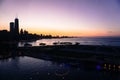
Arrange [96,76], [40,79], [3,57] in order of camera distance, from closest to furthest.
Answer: [40,79]
[96,76]
[3,57]

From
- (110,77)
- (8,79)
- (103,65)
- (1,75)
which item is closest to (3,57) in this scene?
(1,75)

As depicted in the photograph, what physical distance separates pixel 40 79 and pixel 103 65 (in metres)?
23.6

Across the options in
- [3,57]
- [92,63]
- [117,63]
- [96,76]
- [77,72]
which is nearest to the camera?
[96,76]

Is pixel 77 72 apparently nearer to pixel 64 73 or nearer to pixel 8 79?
pixel 64 73

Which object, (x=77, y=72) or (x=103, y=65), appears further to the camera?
(x=103, y=65)

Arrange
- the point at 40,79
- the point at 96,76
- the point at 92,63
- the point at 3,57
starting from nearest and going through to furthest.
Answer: the point at 40,79 < the point at 96,76 < the point at 92,63 < the point at 3,57

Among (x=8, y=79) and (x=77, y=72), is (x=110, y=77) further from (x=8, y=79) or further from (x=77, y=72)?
(x=8, y=79)

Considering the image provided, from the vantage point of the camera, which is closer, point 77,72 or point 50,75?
point 50,75

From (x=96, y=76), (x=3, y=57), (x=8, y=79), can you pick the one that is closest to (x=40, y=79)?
(x=8, y=79)

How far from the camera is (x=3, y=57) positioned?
75.6m

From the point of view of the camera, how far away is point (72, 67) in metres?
Answer: 56.2

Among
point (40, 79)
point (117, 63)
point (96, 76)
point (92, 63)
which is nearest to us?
point (40, 79)

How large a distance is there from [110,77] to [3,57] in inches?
1947

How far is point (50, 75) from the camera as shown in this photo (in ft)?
150
